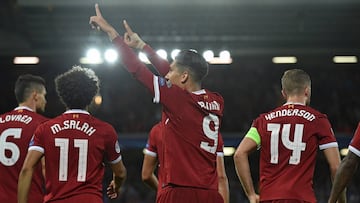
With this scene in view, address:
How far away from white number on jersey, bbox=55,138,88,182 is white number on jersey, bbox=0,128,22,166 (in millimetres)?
1277

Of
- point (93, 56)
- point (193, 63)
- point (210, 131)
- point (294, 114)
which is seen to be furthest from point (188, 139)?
point (93, 56)

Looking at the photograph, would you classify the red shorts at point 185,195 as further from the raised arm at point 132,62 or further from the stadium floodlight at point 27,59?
the stadium floodlight at point 27,59

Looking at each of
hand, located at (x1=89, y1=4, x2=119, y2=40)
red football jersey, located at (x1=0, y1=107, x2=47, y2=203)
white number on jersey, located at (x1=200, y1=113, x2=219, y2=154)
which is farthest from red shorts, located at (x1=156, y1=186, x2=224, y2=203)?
→ red football jersey, located at (x1=0, y1=107, x2=47, y2=203)

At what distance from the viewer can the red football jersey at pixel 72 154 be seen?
451 cm

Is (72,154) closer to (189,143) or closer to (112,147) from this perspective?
(112,147)

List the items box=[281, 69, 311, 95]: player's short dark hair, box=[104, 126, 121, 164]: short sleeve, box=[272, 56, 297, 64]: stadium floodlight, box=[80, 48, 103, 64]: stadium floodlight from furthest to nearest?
1. box=[272, 56, 297, 64]: stadium floodlight
2. box=[80, 48, 103, 64]: stadium floodlight
3. box=[281, 69, 311, 95]: player's short dark hair
4. box=[104, 126, 121, 164]: short sleeve

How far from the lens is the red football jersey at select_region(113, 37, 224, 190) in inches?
175

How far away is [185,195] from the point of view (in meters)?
4.46

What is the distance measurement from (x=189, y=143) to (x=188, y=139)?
3 centimetres

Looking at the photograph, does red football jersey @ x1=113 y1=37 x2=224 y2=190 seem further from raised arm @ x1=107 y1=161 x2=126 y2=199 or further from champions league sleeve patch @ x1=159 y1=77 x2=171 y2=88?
raised arm @ x1=107 y1=161 x2=126 y2=199

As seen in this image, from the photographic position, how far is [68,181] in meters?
4.51

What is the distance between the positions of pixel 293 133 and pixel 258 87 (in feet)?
38.0

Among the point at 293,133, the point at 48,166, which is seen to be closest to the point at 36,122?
the point at 48,166

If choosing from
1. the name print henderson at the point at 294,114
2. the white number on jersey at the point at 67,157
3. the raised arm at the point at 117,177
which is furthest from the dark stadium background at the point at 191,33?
the white number on jersey at the point at 67,157
